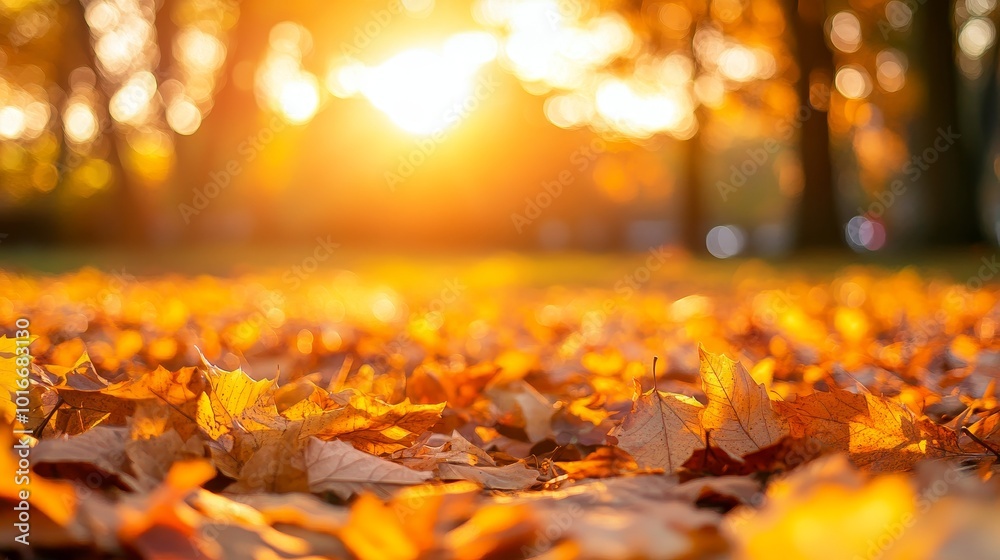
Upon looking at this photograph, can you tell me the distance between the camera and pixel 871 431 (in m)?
1.47

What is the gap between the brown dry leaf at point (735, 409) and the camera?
1.48 m

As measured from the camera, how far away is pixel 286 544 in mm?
1035

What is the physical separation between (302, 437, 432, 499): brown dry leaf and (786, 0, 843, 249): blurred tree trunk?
16.5 metres

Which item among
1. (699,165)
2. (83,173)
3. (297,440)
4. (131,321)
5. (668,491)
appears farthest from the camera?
(83,173)

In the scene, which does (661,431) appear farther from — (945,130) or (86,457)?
(945,130)

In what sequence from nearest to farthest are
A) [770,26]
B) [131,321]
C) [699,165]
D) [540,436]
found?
[540,436] → [131,321] → [770,26] → [699,165]

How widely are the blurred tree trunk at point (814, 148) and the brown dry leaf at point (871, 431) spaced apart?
634 inches

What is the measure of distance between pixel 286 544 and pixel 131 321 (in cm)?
313

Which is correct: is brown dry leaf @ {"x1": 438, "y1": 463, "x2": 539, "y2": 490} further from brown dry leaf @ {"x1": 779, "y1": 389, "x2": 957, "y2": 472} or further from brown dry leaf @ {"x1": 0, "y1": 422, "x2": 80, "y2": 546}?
brown dry leaf @ {"x1": 0, "y1": 422, "x2": 80, "y2": 546}

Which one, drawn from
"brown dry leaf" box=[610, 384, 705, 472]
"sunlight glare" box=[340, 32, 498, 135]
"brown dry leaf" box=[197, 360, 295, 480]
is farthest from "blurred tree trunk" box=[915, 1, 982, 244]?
"brown dry leaf" box=[197, 360, 295, 480]

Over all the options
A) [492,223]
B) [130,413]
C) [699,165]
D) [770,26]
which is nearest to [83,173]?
[492,223]

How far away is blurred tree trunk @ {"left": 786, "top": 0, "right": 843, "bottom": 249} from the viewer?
16.5 m

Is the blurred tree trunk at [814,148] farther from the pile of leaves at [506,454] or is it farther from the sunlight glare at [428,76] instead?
the pile of leaves at [506,454]

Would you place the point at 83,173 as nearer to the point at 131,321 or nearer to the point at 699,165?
the point at 699,165
